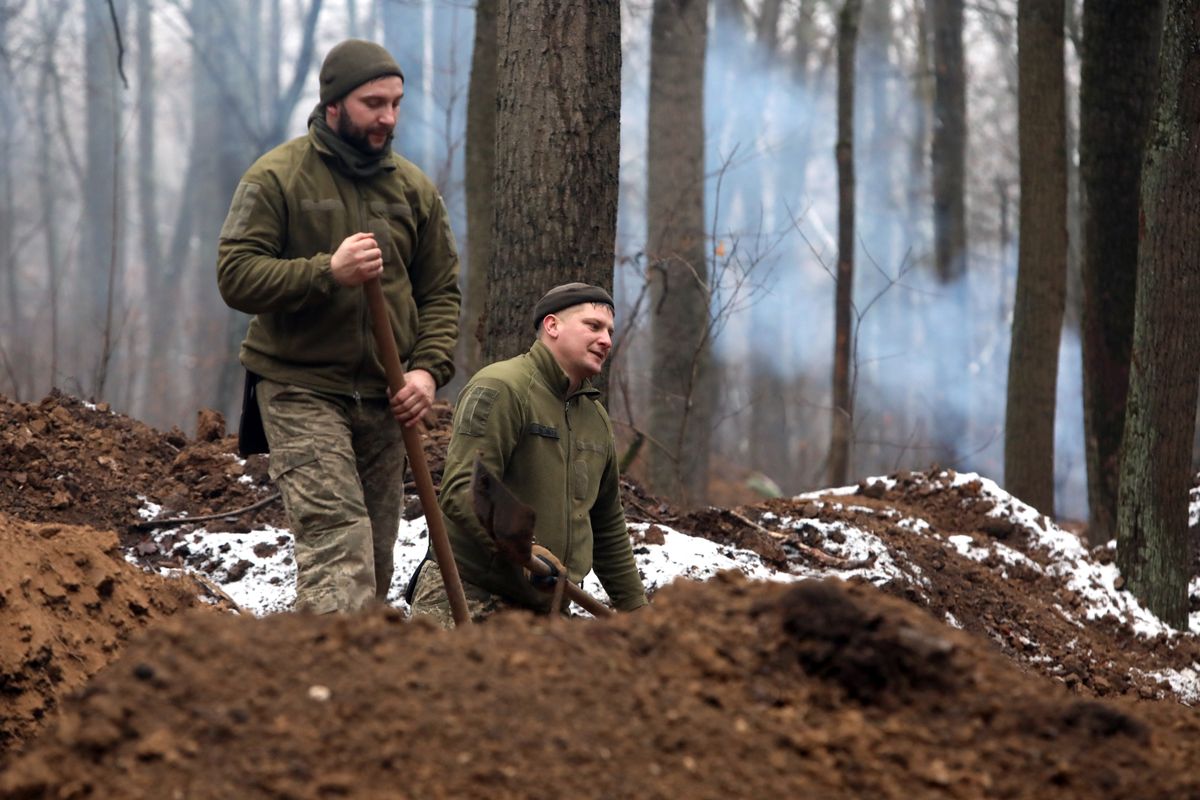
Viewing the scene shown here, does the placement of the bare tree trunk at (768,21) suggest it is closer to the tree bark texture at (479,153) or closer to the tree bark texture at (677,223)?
the tree bark texture at (677,223)

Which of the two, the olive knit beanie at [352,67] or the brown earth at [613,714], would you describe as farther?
the olive knit beanie at [352,67]

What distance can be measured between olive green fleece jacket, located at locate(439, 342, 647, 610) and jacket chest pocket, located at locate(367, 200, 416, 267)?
523mm

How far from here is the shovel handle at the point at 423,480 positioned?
426 cm

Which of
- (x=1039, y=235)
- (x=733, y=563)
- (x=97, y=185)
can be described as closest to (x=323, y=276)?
(x=733, y=563)

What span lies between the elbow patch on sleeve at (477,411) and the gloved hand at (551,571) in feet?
1.38

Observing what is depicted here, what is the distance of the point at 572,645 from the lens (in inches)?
111

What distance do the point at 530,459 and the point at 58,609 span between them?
155 centimetres

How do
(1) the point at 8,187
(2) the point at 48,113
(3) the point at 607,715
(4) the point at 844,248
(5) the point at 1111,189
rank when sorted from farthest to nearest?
(2) the point at 48,113 → (1) the point at 8,187 → (4) the point at 844,248 → (5) the point at 1111,189 → (3) the point at 607,715

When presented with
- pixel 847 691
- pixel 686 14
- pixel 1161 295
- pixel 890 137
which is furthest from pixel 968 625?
pixel 890 137

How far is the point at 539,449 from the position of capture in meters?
4.53

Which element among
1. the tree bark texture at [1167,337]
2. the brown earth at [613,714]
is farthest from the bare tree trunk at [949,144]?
the brown earth at [613,714]

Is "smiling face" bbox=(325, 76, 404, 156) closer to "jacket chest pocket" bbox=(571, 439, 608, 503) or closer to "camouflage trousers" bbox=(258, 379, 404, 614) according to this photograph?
"camouflage trousers" bbox=(258, 379, 404, 614)

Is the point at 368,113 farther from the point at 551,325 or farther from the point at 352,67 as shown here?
the point at 551,325

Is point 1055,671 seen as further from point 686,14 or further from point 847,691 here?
point 686,14
